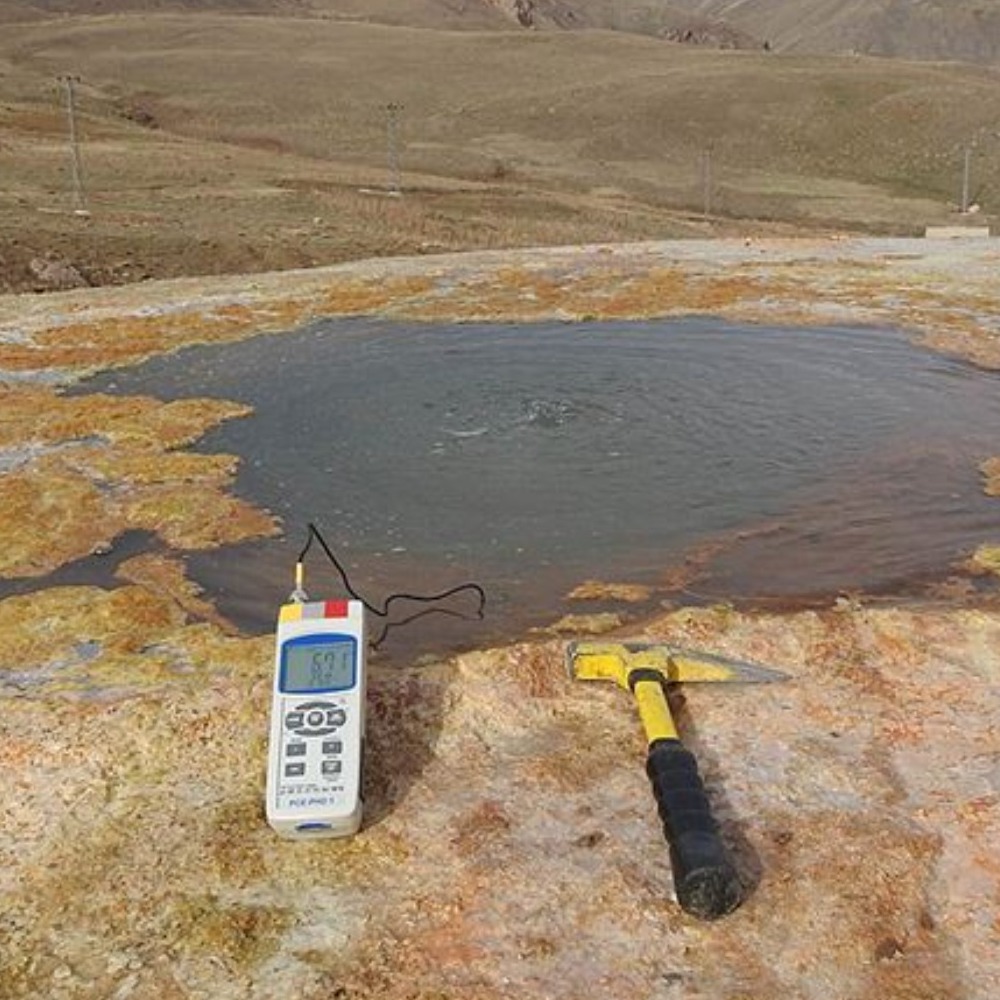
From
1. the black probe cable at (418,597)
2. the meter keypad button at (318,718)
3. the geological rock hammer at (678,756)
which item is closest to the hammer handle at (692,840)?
the geological rock hammer at (678,756)

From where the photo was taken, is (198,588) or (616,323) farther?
(616,323)

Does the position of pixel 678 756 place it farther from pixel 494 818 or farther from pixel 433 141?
pixel 433 141

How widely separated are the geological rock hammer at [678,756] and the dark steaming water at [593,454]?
213cm

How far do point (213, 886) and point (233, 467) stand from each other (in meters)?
9.80

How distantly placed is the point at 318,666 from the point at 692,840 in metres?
2.99

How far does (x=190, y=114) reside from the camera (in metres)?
124

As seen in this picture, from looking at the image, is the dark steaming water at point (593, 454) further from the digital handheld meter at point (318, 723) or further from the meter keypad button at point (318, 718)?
the meter keypad button at point (318, 718)

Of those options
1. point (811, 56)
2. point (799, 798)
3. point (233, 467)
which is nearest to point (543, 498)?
point (233, 467)

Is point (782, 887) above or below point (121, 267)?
above

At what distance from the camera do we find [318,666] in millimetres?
8570

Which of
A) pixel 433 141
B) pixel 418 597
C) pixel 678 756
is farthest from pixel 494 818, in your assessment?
pixel 433 141

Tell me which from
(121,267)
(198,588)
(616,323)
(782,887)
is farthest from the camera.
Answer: (121,267)

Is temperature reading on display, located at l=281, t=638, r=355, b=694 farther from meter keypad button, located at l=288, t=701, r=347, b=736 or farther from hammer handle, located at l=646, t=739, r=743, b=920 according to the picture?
hammer handle, located at l=646, t=739, r=743, b=920

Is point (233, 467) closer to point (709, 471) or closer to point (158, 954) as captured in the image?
point (709, 471)
